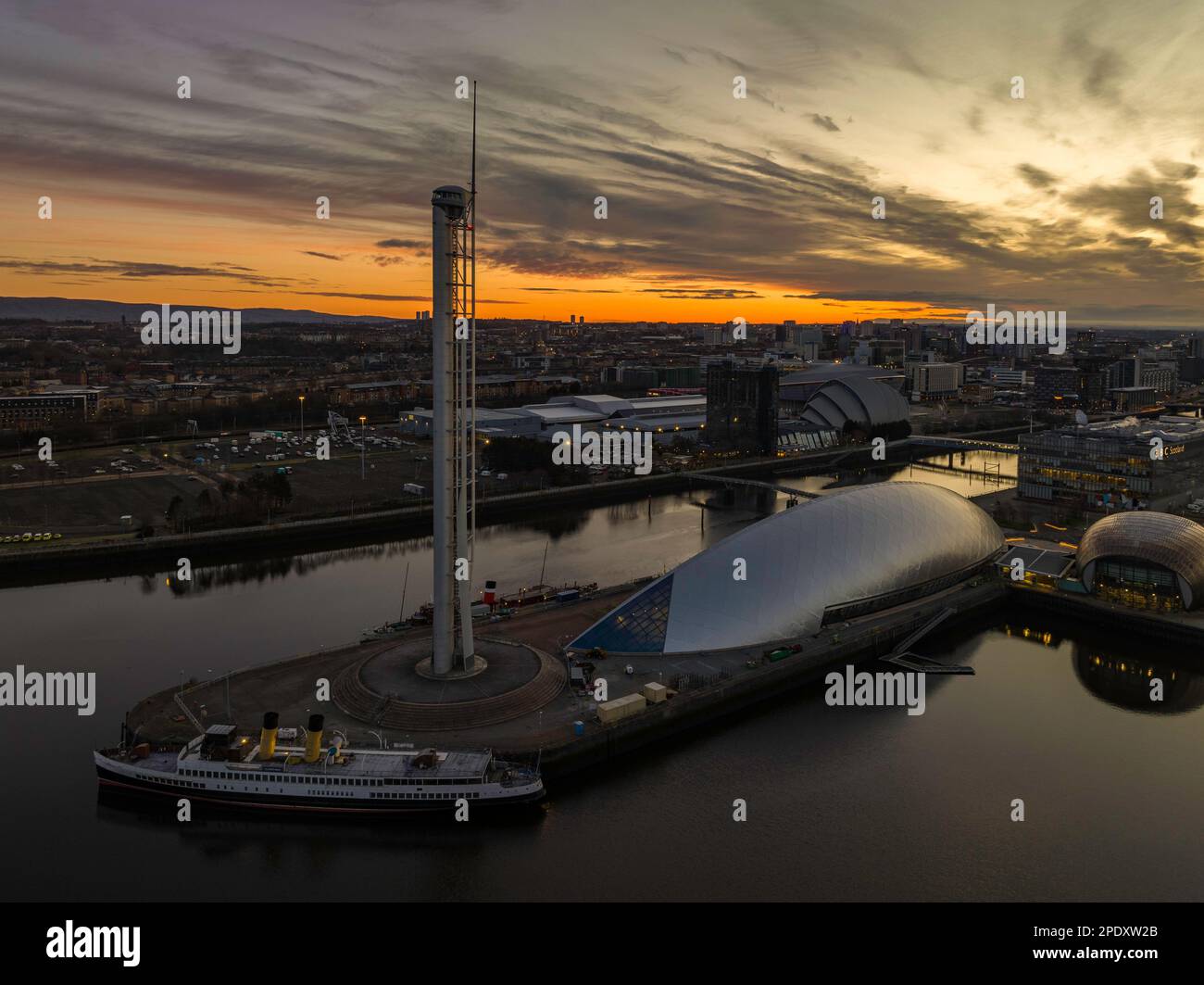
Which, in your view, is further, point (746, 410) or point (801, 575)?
point (746, 410)

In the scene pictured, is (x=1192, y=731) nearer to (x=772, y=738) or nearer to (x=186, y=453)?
(x=772, y=738)

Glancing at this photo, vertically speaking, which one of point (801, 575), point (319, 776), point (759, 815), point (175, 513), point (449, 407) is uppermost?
point (449, 407)

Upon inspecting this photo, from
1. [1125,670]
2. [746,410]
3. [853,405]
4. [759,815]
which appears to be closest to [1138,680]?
[1125,670]

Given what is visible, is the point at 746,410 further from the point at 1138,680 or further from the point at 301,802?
the point at 301,802

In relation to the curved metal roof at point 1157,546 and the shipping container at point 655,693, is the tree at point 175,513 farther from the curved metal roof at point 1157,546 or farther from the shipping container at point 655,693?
the curved metal roof at point 1157,546

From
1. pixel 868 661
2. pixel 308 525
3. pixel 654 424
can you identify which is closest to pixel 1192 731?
pixel 868 661

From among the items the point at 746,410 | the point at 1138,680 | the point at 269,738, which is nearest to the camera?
the point at 269,738

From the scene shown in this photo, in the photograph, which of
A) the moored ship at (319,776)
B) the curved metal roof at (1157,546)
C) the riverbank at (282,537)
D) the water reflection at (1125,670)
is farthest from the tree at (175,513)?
the curved metal roof at (1157,546)
